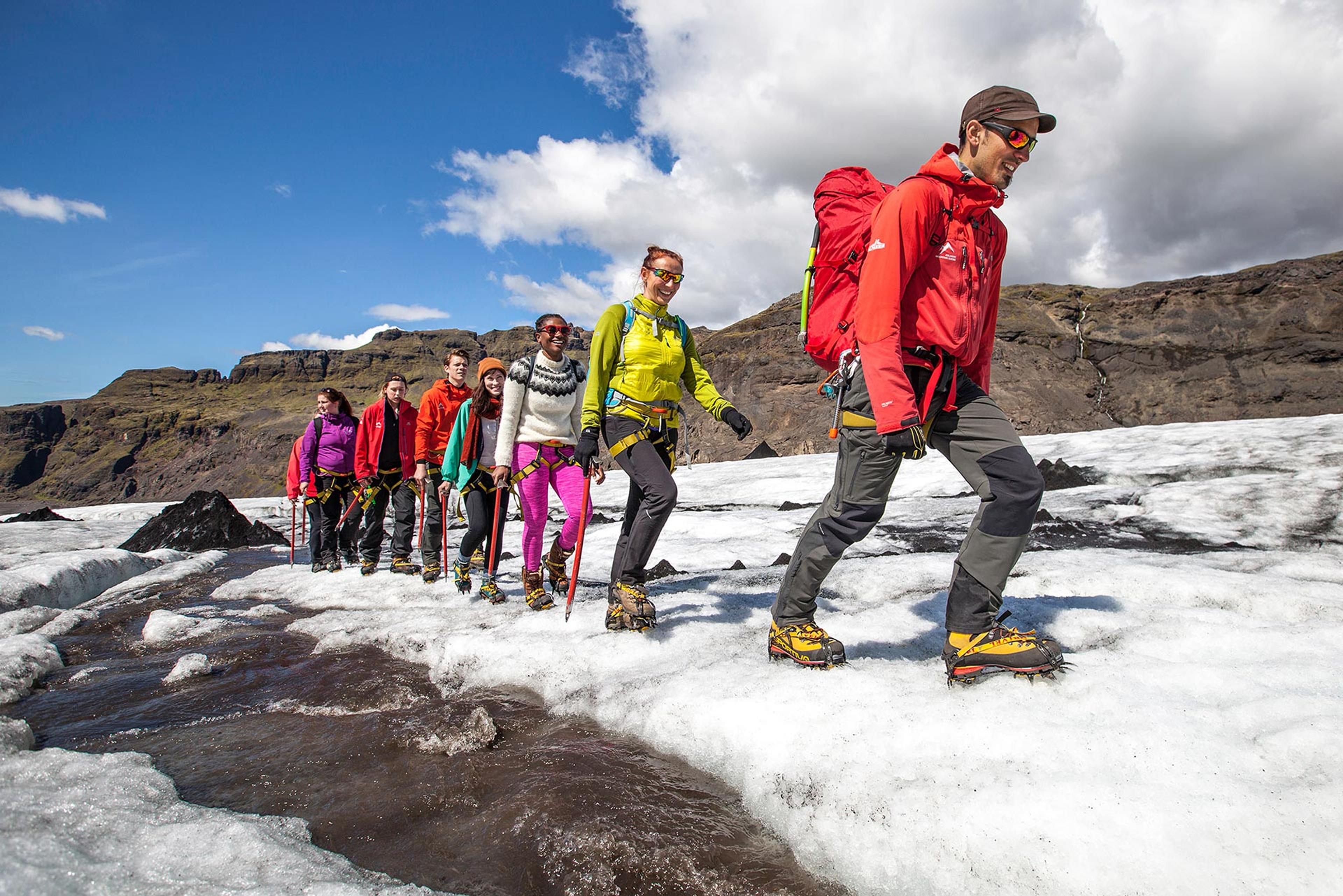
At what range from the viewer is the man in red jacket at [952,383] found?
2.85 meters

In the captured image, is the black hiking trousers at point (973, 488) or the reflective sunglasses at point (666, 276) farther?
the reflective sunglasses at point (666, 276)

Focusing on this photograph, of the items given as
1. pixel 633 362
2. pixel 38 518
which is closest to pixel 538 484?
pixel 633 362

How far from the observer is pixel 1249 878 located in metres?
1.76

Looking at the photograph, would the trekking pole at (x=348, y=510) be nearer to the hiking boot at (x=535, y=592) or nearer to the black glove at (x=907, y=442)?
the hiking boot at (x=535, y=592)

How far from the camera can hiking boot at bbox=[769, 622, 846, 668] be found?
3.25 meters

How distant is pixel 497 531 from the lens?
626cm

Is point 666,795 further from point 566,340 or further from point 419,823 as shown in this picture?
point 566,340

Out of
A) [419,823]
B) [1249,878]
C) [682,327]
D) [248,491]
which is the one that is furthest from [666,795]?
[248,491]

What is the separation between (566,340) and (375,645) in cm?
282

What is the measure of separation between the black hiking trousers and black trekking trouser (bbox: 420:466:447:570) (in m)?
5.19

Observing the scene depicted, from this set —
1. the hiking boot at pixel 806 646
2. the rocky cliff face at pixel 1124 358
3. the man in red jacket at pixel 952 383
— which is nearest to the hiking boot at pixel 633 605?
the hiking boot at pixel 806 646

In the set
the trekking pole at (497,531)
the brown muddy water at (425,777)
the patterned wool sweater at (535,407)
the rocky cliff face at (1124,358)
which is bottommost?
the brown muddy water at (425,777)

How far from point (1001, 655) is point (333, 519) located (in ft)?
27.6

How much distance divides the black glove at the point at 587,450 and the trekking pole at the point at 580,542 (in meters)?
0.09
